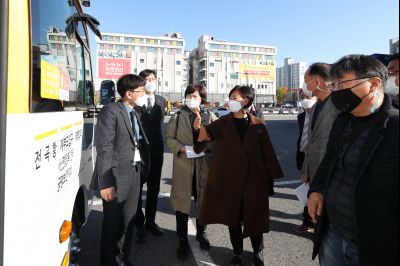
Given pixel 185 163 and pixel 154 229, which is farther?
pixel 154 229

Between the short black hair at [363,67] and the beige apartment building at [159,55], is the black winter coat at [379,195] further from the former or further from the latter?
the beige apartment building at [159,55]

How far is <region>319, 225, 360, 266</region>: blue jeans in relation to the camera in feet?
5.52

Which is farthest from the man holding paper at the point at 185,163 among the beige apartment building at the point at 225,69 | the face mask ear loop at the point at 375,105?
the beige apartment building at the point at 225,69

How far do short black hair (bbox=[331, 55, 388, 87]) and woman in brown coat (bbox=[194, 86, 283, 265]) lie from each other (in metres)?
1.26

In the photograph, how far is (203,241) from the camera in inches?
140

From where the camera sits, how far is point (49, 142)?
1643mm

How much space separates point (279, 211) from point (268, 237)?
1.06 metres

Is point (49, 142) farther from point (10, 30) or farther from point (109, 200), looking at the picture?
point (109, 200)

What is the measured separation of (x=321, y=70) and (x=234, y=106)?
3.71 ft

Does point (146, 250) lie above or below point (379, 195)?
below

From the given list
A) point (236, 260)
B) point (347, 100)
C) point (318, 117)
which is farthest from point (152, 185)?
point (347, 100)

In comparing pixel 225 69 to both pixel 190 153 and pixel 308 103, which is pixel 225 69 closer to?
pixel 308 103

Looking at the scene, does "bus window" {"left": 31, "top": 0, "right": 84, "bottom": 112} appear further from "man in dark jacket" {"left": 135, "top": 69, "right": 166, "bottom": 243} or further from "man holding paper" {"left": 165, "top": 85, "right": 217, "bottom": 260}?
"man in dark jacket" {"left": 135, "top": 69, "right": 166, "bottom": 243}

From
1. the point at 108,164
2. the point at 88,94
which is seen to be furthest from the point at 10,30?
the point at 88,94
